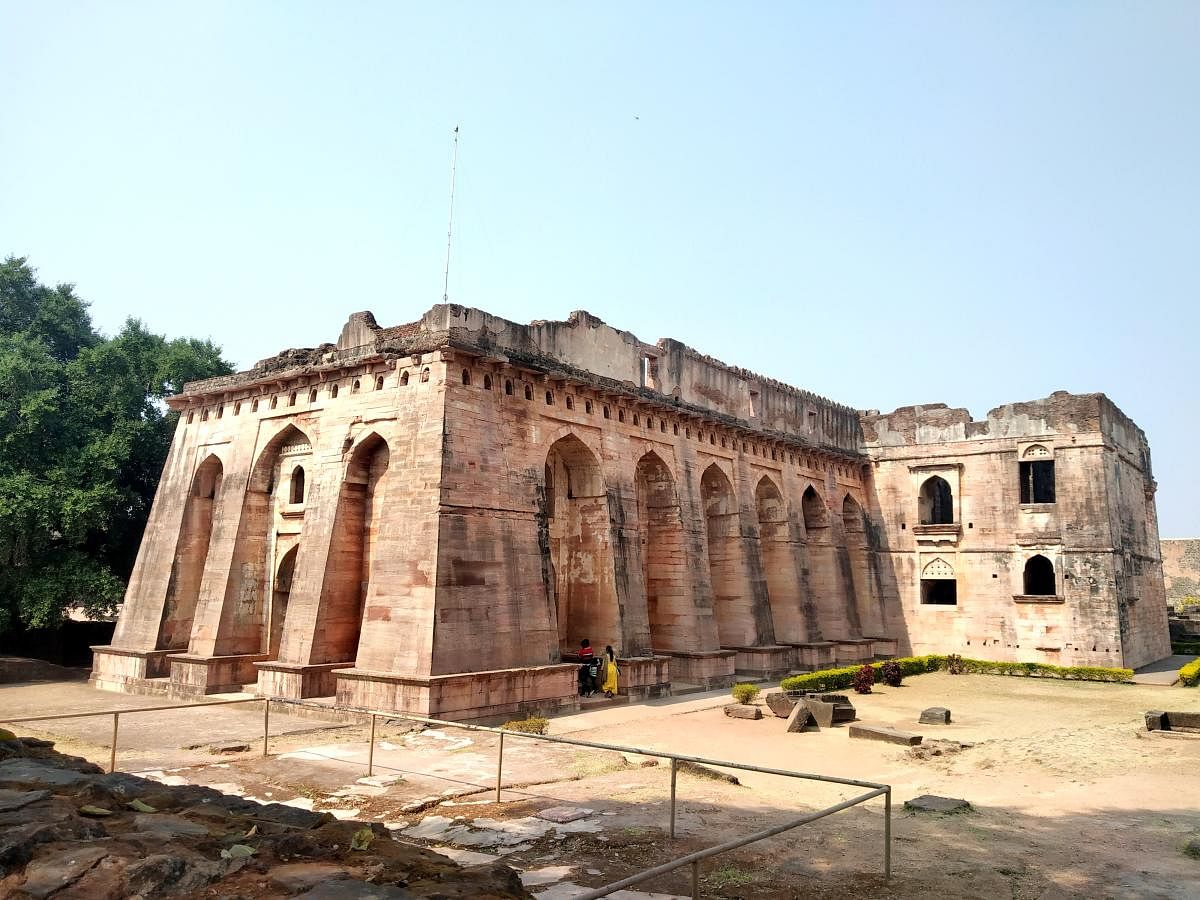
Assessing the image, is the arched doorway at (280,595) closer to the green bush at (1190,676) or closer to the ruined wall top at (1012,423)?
the ruined wall top at (1012,423)

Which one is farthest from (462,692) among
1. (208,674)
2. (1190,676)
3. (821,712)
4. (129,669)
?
(1190,676)

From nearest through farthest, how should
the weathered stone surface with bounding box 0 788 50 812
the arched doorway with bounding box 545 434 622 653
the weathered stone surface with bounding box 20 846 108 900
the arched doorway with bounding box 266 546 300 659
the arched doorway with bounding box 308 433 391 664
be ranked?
the weathered stone surface with bounding box 20 846 108 900
the weathered stone surface with bounding box 0 788 50 812
the arched doorway with bounding box 308 433 391 664
the arched doorway with bounding box 266 546 300 659
the arched doorway with bounding box 545 434 622 653

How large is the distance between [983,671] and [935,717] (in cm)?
1228

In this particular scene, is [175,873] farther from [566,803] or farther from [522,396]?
[522,396]

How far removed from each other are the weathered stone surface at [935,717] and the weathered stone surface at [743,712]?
311 cm

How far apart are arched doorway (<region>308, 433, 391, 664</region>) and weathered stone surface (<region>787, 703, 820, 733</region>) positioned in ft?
27.4

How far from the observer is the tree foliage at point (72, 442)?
2044 centimetres

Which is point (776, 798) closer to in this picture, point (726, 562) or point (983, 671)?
point (726, 562)

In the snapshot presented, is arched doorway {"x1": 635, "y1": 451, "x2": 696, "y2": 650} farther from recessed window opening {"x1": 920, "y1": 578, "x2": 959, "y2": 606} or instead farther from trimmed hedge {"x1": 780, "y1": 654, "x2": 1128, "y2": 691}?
recessed window opening {"x1": 920, "y1": 578, "x2": 959, "y2": 606}

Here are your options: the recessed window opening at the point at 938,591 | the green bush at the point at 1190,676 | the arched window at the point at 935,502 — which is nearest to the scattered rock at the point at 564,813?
the green bush at the point at 1190,676

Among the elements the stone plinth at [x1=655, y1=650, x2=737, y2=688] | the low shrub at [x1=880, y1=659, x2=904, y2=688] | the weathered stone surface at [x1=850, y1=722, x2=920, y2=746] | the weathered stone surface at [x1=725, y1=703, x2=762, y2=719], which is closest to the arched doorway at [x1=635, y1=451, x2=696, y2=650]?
the stone plinth at [x1=655, y1=650, x2=737, y2=688]

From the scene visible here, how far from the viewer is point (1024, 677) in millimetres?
25984

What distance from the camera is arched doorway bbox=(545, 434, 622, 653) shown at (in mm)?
19125

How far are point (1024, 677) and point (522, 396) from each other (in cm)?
1843
